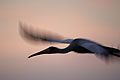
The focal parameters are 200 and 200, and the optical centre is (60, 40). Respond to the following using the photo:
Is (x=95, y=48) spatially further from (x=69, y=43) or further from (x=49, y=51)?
(x=49, y=51)

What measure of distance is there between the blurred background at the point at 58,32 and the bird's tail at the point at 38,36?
4 cm

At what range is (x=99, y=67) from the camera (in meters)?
1.34

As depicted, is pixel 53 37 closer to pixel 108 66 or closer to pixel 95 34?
pixel 95 34

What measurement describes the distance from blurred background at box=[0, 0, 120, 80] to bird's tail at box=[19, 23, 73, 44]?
0.12ft

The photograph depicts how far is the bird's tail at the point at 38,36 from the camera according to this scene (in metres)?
1.29

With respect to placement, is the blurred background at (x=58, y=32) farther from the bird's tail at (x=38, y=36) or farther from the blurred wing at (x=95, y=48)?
the blurred wing at (x=95, y=48)

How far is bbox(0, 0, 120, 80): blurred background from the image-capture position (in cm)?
135

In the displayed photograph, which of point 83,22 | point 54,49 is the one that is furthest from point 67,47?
point 83,22

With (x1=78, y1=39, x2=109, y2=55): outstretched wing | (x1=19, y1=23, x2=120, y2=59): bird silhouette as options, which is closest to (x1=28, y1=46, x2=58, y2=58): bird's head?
(x1=19, y1=23, x2=120, y2=59): bird silhouette

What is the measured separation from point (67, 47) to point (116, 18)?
411mm

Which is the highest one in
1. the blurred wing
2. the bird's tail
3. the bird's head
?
the bird's tail

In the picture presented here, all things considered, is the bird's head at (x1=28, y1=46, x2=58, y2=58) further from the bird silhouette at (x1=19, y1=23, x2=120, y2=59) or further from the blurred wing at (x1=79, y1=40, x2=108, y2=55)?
the blurred wing at (x1=79, y1=40, x2=108, y2=55)

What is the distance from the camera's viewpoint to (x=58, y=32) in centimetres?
137

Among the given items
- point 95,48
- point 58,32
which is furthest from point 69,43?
point 95,48
